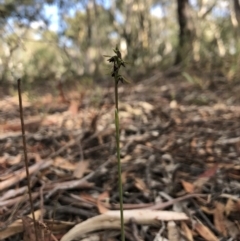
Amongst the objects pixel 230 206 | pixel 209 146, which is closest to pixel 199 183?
pixel 230 206

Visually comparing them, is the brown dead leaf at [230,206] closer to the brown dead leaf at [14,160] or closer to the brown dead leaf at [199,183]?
the brown dead leaf at [199,183]

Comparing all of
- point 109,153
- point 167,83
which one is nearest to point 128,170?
point 109,153

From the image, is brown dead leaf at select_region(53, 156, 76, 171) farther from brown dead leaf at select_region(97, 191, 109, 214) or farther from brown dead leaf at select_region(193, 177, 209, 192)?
brown dead leaf at select_region(193, 177, 209, 192)

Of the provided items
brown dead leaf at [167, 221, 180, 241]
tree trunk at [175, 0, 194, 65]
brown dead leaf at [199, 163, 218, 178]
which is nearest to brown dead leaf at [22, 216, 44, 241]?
brown dead leaf at [167, 221, 180, 241]

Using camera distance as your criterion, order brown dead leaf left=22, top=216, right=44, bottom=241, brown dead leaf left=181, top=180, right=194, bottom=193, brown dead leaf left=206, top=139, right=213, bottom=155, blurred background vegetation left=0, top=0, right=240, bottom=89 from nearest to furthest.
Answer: brown dead leaf left=22, top=216, right=44, bottom=241
brown dead leaf left=181, top=180, right=194, bottom=193
brown dead leaf left=206, top=139, right=213, bottom=155
blurred background vegetation left=0, top=0, right=240, bottom=89

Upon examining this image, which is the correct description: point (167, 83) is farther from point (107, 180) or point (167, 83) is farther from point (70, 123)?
point (107, 180)

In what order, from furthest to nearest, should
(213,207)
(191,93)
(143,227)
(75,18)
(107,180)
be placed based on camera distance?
(75,18) → (191,93) → (107,180) → (213,207) → (143,227)

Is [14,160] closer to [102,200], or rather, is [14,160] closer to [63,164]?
[63,164]
